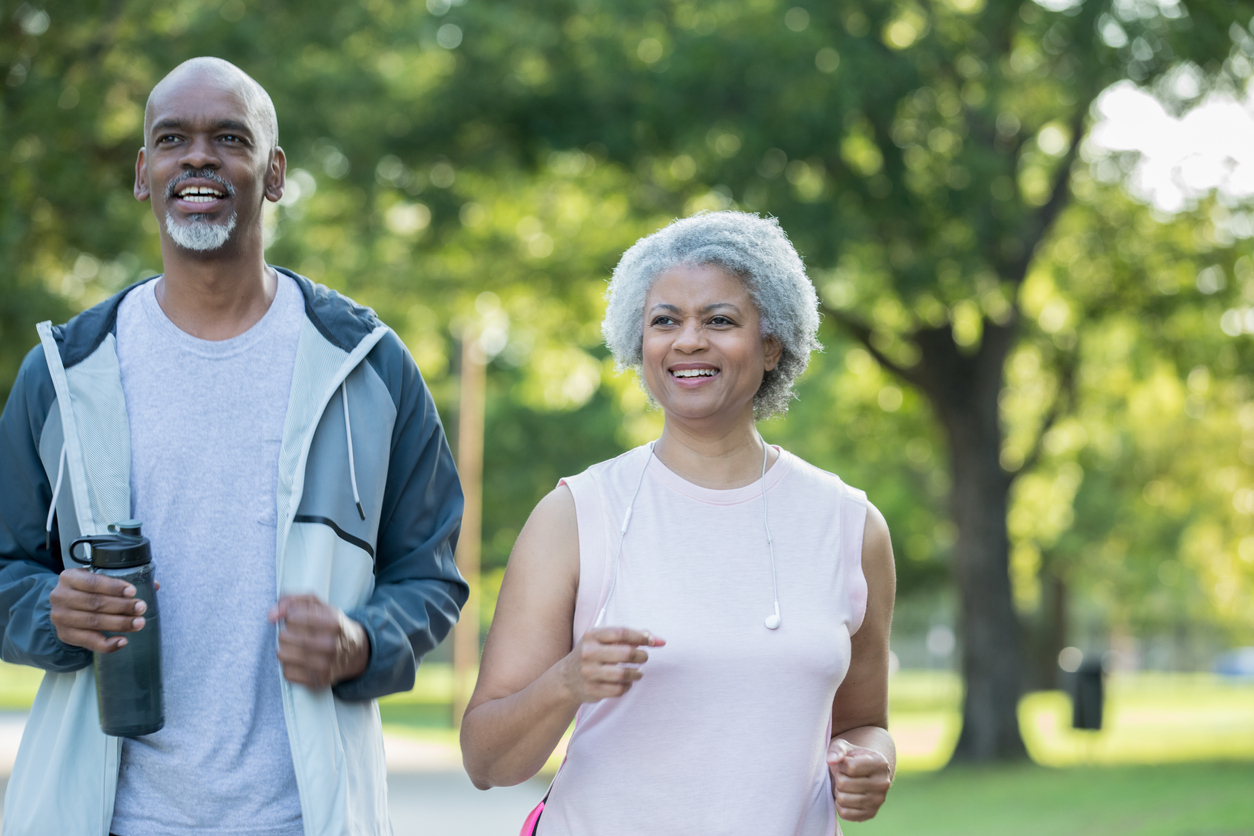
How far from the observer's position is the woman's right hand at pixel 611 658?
242cm

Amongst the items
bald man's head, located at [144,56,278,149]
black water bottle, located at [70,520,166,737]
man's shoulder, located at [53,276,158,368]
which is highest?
bald man's head, located at [144,56,278,149]

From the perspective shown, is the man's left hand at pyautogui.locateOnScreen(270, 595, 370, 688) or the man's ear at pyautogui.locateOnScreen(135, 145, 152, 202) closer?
the man's left hand at pyautogui.locateOnScreen(270, 595, 370, 688)

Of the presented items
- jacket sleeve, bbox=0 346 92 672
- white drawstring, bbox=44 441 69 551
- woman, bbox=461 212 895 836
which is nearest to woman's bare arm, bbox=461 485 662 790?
woman, bbox=461 212 895 836

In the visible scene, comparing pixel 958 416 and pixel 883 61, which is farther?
pixel 958 416

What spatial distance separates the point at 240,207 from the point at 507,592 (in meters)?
0.94

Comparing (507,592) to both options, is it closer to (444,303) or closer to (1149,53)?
(1149,53)

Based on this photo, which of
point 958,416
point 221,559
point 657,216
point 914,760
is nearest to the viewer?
point 221,559

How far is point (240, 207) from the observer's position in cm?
282

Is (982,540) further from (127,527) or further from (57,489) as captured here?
(127,527)

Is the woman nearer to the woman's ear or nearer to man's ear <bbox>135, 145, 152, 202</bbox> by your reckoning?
the woman's ear

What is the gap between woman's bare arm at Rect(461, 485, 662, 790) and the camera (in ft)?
8.75

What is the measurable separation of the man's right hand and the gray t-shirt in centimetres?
25

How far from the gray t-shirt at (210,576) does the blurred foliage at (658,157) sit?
26.1 ft

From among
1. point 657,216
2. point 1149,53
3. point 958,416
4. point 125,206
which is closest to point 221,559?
point 125,206
